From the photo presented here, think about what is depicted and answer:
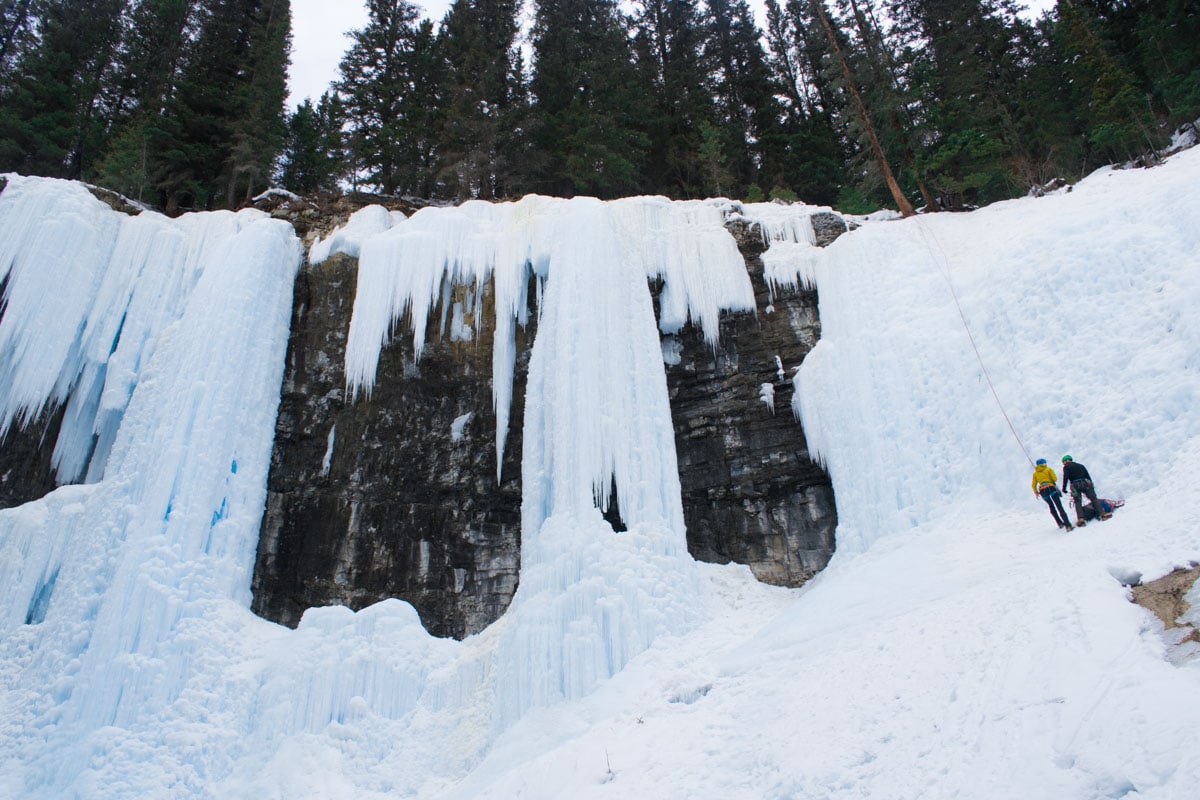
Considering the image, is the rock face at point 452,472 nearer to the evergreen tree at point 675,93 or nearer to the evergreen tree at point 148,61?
the evergreen tree at point 675,93

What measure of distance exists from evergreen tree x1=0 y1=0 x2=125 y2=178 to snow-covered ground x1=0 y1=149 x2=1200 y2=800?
5.69 metres

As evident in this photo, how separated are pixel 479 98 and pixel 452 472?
11713mm

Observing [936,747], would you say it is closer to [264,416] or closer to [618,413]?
[618,413]

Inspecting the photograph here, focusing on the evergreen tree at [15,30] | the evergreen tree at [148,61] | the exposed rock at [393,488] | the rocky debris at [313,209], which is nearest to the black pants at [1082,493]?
the exposed rock at [393,488]

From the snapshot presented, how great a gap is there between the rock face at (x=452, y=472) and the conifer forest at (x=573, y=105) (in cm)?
578

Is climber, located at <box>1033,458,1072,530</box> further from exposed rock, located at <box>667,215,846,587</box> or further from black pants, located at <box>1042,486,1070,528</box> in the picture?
exposed rock, located at <box>667,215,846,587</box>

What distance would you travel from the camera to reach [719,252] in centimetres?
1297

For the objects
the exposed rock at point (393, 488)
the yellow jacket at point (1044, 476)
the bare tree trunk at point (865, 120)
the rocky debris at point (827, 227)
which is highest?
the bare tree trunk at point (865, 120)

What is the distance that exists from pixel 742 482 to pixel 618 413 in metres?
2.84

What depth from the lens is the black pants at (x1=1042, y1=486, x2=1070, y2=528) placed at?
738 cm

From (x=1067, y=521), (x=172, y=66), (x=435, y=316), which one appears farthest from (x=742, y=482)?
(x=172, y=66)

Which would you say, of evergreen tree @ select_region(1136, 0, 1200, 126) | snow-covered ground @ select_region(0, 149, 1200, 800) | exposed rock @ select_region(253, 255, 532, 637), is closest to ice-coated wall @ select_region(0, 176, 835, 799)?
snow-covered ground @ select_region(0, 149, 1200, 800)

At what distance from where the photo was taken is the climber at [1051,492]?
291 inches

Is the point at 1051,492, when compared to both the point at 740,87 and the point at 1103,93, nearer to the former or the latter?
the point at 1103,93
